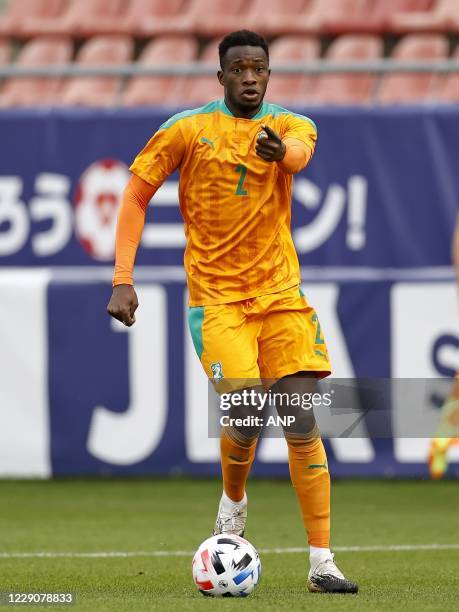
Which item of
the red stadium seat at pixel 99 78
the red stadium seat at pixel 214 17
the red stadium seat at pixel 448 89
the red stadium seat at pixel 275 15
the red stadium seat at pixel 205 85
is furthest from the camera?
the red stadium seat at pixel 214 17

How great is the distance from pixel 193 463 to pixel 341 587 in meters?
4.45

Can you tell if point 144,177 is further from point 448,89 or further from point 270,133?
point 448,89

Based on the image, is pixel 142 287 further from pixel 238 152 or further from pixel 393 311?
pixel 238 152

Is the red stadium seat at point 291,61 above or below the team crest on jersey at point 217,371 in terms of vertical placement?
above

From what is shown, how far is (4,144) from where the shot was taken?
32.9 feet

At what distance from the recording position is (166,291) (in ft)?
31.3

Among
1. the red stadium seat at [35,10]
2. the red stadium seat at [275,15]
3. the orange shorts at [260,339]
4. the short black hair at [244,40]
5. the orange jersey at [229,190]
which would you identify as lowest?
the orange shorts at [260,339]

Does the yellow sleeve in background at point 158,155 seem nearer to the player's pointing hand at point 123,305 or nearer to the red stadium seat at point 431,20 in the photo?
the player's pointing hand at point 123,305

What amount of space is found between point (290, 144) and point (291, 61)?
21.9 feet

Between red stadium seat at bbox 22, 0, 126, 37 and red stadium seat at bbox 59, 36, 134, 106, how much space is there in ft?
0.35

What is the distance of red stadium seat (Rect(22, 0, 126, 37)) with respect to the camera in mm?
12972

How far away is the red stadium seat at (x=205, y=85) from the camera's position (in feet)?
37.1

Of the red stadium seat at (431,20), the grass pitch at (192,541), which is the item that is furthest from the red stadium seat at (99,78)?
the grass pitch at (192,541)

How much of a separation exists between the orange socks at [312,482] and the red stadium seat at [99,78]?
606 cm
